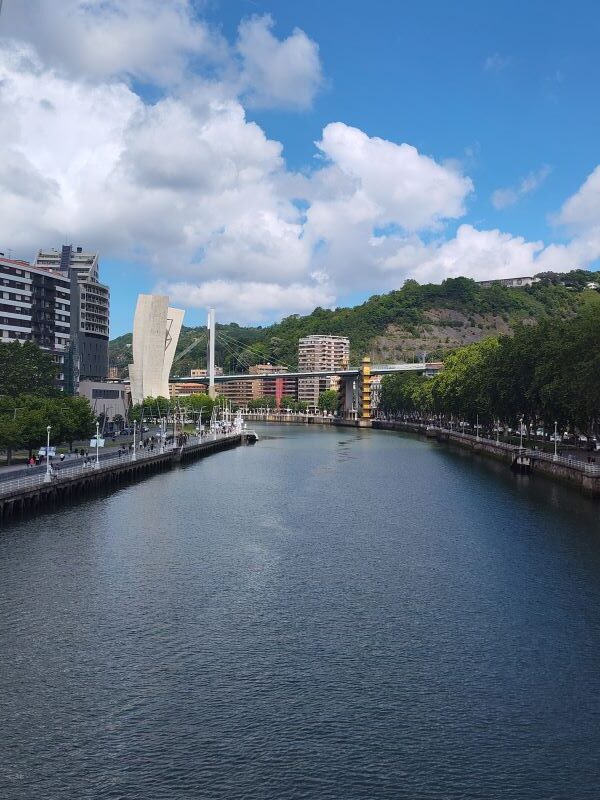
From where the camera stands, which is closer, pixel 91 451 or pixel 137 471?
pixel 137 471

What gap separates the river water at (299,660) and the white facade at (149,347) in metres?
113

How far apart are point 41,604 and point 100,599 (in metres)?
2.34

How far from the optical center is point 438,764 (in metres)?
20.3

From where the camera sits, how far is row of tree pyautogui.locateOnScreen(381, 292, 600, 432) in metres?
69.4

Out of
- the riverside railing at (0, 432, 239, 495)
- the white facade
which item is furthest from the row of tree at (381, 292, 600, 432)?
the white facade

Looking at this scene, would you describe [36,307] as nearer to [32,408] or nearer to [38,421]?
[32,408]

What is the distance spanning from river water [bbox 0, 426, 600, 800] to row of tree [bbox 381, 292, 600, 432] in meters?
20.5

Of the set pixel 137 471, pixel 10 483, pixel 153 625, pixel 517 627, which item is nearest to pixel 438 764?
pixel 517 627

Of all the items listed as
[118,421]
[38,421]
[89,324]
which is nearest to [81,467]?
[38,421]

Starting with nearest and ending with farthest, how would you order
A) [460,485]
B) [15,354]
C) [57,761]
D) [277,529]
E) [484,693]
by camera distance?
[57,761]
[484,693]
[277,529]
[460,485]
[15,354]

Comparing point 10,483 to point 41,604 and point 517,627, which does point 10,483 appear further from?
point 517,627

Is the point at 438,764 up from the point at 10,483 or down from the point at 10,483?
down

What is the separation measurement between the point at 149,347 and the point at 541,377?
326 feet

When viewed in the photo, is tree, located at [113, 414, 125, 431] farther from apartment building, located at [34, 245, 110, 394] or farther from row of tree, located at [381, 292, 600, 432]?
row of tree, located at [381, 292, 600, 432]
